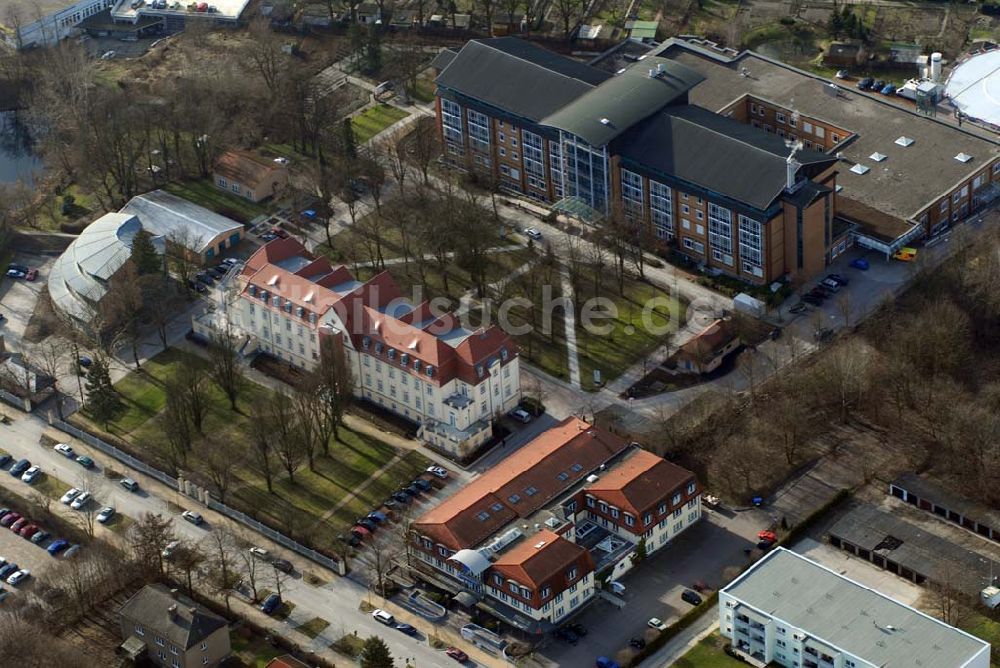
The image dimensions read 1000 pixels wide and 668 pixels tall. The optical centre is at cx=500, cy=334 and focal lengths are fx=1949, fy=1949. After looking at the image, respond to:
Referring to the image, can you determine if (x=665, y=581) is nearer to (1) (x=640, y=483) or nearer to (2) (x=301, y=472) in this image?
(1) (x=640, y=483)

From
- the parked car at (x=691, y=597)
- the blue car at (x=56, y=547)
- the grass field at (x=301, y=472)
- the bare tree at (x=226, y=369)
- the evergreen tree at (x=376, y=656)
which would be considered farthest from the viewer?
the bare tree at (x=226, y=369)

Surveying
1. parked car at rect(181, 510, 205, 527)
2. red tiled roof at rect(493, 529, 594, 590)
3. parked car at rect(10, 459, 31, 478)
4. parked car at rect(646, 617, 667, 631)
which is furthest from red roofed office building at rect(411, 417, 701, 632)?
parked car at rect(10, 459, 31, 478)

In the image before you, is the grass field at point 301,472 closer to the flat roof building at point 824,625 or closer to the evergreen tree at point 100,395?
the evergreen tree at point 100,395

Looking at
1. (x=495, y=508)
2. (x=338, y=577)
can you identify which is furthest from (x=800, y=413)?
(x=338, y=577)

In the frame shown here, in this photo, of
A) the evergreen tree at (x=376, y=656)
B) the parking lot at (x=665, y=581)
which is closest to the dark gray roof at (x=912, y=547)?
the parking lot at (x=665, y=581)

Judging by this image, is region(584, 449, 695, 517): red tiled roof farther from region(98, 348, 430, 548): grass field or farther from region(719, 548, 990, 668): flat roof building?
region(98, 348, 430, 548): grass field

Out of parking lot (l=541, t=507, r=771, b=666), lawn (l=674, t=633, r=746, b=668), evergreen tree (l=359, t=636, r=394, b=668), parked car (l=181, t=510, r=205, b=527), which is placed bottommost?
lawn (l=674, t=633, r=746, b=668)
